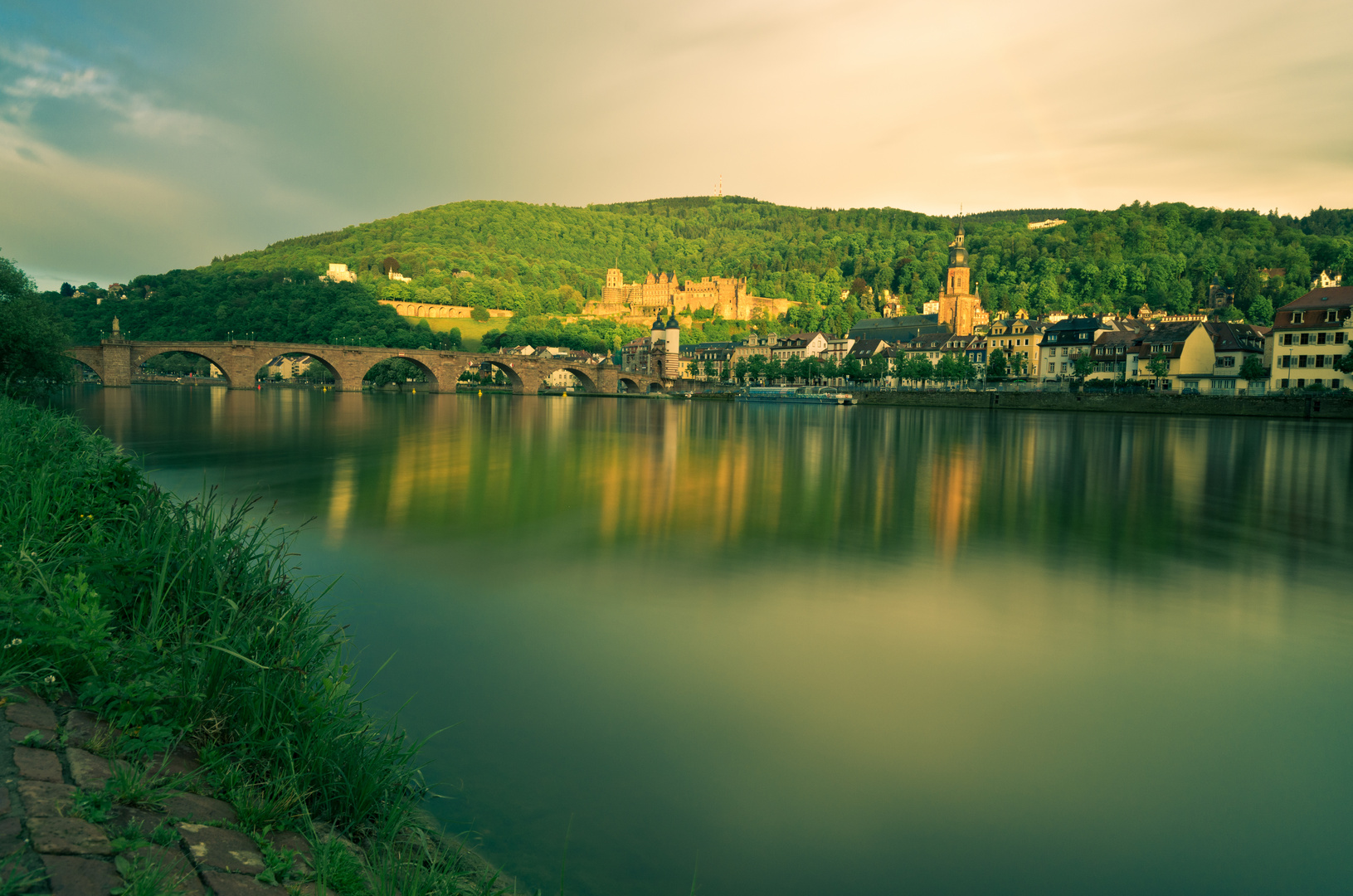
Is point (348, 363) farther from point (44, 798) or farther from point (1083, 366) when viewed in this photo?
point (44, 798)

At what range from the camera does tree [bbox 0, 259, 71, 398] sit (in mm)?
22266

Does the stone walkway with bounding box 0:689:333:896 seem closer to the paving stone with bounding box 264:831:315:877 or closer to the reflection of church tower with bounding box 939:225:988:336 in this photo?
the paving stone with bounding box 264:831:315:877

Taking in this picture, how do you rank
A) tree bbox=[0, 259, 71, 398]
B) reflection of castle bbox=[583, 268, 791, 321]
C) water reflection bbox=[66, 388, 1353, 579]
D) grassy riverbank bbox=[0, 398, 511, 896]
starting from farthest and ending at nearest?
1. reflection of castle bbox=[583, 268, 791, 321]
2. tree bbox=[0, 259, 71, 398]
3. water reflection bbox=[66, 388, 1353, 579]
4. grassy riverbank bbox=[0, 398, 511, 896]

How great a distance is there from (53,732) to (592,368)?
92.9 m

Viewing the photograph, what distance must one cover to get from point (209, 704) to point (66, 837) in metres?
1.21

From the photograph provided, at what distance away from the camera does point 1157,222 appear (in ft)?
403

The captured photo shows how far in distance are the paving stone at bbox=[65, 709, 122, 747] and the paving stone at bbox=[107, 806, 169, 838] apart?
40 cm

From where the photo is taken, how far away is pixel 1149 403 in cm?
5072

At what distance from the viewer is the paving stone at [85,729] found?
2.65m

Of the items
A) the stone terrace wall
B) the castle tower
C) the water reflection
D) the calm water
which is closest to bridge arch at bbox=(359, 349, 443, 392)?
the castle tower

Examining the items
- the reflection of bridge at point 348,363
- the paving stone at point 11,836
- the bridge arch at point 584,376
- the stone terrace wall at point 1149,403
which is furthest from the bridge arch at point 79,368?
the stone terrace wall at point 1149,403

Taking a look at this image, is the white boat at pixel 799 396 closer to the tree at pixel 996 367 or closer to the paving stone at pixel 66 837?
the tree at pixel 996 367

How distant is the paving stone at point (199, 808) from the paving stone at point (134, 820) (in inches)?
2.6

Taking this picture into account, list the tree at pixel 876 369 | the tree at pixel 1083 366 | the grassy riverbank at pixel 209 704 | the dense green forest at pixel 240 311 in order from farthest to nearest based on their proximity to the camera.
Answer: the tree at pixel 876 369, the dense green forest at pixel 240 311, the tree at pixel 1083 366, the grassy riverbank at pixel 209 704
